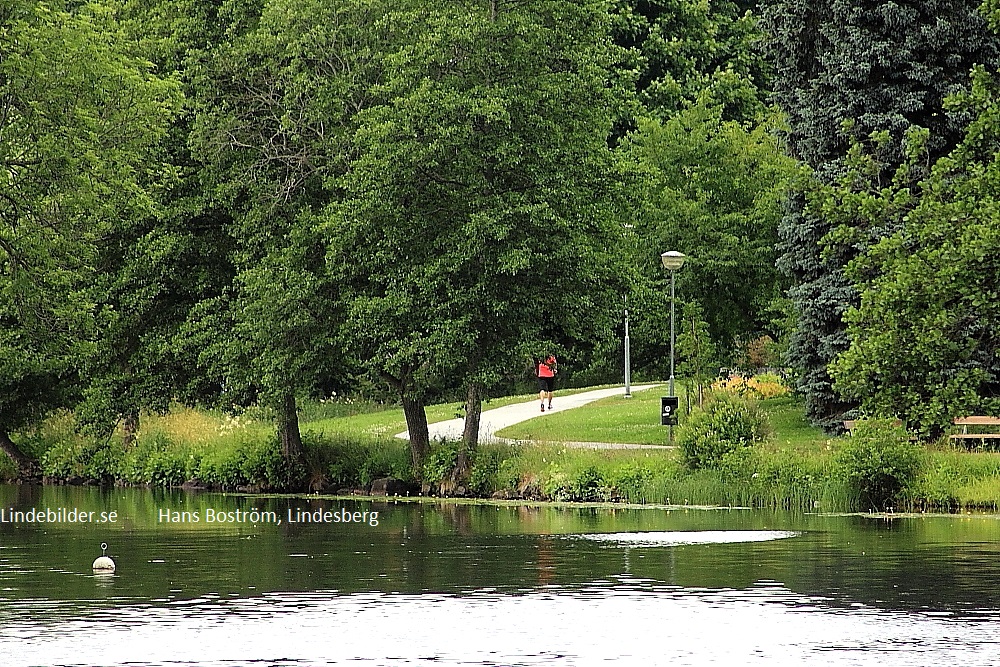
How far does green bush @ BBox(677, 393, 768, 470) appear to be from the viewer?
114 ft

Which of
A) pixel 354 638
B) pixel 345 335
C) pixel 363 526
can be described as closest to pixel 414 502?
pixel 345 335

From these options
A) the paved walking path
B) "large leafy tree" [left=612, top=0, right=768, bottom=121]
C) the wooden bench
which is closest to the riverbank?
the paved walking path

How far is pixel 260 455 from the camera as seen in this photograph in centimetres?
4459

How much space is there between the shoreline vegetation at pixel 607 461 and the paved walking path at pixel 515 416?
1057 mm

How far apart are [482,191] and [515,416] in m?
18.8

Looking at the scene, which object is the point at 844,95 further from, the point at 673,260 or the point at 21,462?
the point at 21,462

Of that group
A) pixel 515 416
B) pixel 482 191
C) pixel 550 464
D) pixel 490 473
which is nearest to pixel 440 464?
pixel 490 473

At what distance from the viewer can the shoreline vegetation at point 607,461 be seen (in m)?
32.4

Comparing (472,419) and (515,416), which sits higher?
(515,416)

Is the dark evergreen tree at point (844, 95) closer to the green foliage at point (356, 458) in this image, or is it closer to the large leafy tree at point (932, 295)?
the large leafy tree at point (932, 295)

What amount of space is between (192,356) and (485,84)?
10.9 m

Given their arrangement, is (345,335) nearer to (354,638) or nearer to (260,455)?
(260,455)

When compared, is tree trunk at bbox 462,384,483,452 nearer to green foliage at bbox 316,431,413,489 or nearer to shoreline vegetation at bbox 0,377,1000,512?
shoreline vegetation at bbox 0,377,1000,512

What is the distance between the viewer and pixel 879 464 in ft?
105
